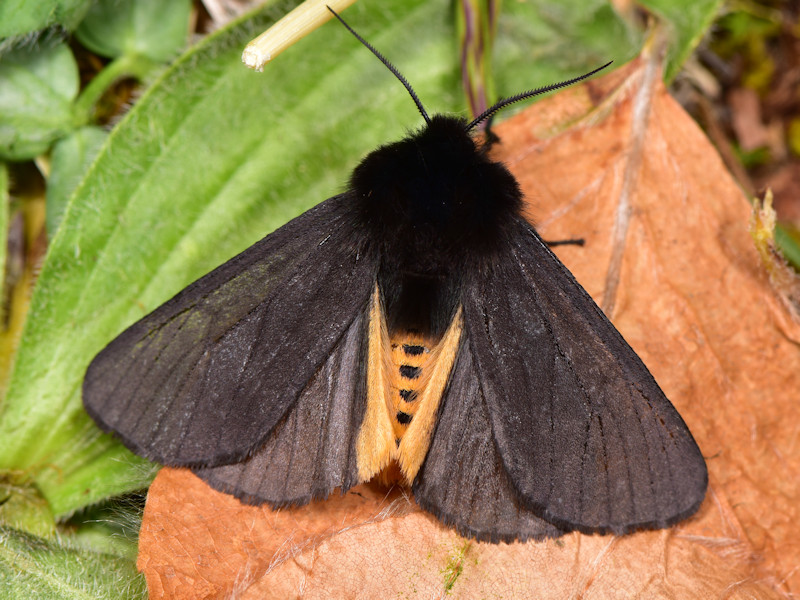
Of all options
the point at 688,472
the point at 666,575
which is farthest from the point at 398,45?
the point at 666,575

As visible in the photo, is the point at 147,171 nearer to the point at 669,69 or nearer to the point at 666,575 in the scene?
the point at 669,69

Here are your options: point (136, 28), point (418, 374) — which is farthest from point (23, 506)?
point (136, 28)

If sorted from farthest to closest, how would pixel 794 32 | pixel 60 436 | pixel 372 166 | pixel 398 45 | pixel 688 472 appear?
pixel 794 32
pixel 398 45
pixel 60 436
pixel 372 166
pixel 688 472

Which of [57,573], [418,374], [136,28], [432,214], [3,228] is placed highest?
[136,28]

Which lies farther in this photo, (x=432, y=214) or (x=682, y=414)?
(x=682, y=414)

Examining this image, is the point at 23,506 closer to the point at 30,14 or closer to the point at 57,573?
the point at 57,573

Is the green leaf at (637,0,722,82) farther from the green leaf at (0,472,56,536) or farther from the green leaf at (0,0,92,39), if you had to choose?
the green leaf at (0,472,56,536)
